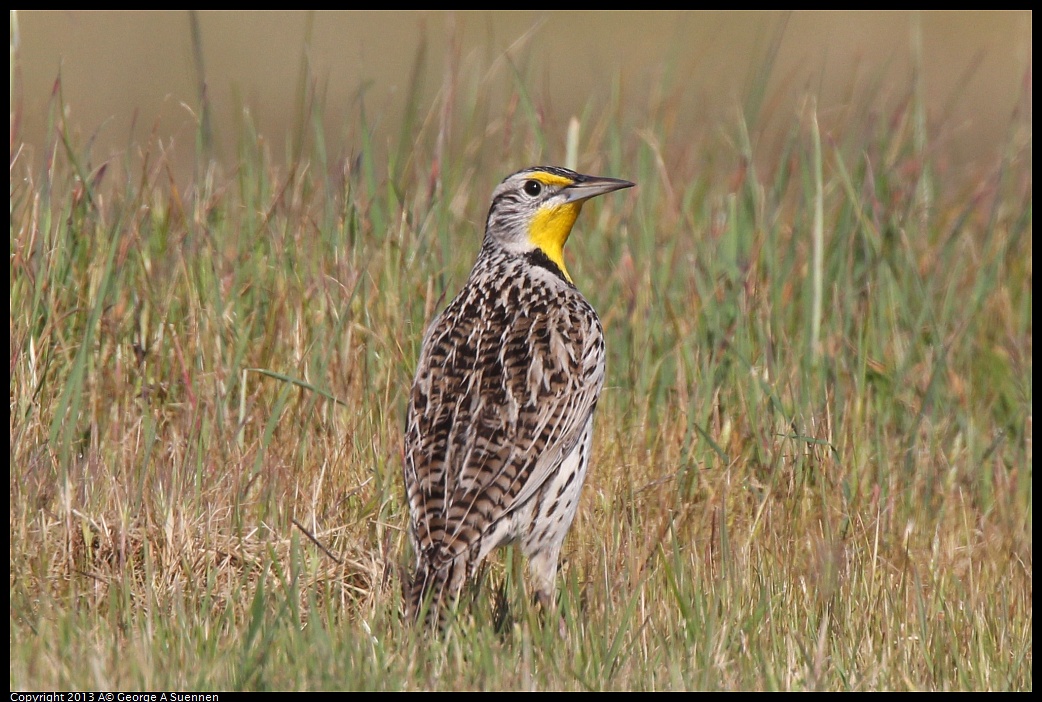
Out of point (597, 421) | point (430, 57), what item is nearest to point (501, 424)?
point (597, 421)

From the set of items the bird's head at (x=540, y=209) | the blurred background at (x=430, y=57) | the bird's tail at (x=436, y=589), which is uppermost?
the blurred background at (x=430, y=57)

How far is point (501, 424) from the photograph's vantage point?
4.08 m

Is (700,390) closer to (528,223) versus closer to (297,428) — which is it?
(528,223)

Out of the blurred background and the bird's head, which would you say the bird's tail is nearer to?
the bird's head

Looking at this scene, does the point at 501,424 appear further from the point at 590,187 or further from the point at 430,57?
the point at 430,57

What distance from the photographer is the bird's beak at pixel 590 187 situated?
15.0ft

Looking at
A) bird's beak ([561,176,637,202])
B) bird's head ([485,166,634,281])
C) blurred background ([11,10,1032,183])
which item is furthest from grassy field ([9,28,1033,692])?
blurred background ([11,10,1032,183])

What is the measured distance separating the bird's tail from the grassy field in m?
0.12

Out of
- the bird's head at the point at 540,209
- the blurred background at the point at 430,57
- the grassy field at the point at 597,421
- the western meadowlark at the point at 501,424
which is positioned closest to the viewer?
the grassy field at the point at 597,421

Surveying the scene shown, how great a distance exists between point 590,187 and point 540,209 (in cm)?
22

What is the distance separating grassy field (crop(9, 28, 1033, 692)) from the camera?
363cm

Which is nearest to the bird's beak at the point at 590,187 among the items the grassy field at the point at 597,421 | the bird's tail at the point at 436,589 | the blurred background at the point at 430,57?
the grassy field at the point at 597,421

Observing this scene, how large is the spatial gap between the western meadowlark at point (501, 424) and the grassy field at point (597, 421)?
6.4 inches

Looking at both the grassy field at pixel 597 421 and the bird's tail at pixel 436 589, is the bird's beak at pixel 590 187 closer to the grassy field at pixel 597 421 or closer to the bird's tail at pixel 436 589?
the grassy field at pixel 597 421
